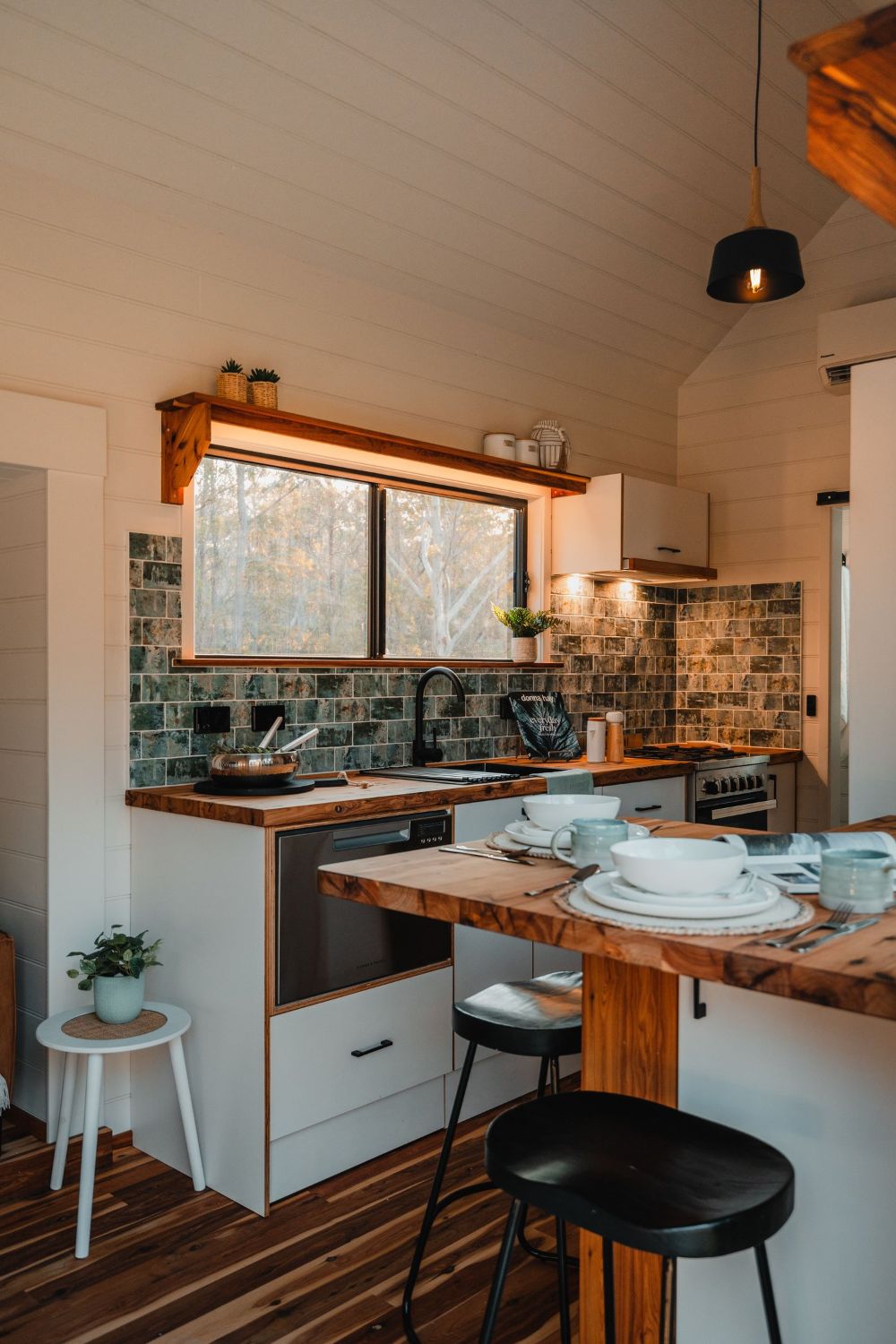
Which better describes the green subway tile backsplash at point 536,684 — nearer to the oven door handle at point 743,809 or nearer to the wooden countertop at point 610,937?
the oven door handle at point 743,809

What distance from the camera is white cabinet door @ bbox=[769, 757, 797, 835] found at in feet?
15.9

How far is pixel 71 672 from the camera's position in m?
3.00

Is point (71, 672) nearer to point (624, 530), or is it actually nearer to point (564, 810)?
point (564, 810)

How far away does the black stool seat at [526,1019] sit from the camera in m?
2.06

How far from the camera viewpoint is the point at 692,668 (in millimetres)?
5453

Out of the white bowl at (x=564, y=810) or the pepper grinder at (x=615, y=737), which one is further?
the pepper grinder at (x=615, y=737)

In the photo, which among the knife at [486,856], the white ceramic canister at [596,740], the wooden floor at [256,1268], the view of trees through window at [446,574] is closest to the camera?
the knife at [486,856]

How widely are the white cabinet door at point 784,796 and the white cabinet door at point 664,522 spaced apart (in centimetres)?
105

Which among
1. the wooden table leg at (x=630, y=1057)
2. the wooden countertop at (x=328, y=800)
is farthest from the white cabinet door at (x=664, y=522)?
the wooden table leg at (x=630, y=1057)

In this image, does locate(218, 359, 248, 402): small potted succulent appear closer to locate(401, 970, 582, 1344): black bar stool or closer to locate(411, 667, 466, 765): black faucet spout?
locate(411, 667, 466, 765): black faucet spout

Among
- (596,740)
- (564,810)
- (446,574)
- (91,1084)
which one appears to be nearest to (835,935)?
(564,810)

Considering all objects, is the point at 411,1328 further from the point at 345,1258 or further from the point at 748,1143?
the point at 748,1143

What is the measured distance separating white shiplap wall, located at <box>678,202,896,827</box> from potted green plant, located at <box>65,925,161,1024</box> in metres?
3.33

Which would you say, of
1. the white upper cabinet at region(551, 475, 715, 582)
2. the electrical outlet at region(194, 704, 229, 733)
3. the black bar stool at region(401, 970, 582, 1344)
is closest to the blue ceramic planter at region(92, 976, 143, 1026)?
the electrical outlet at region(194, 704, 229, 733)
